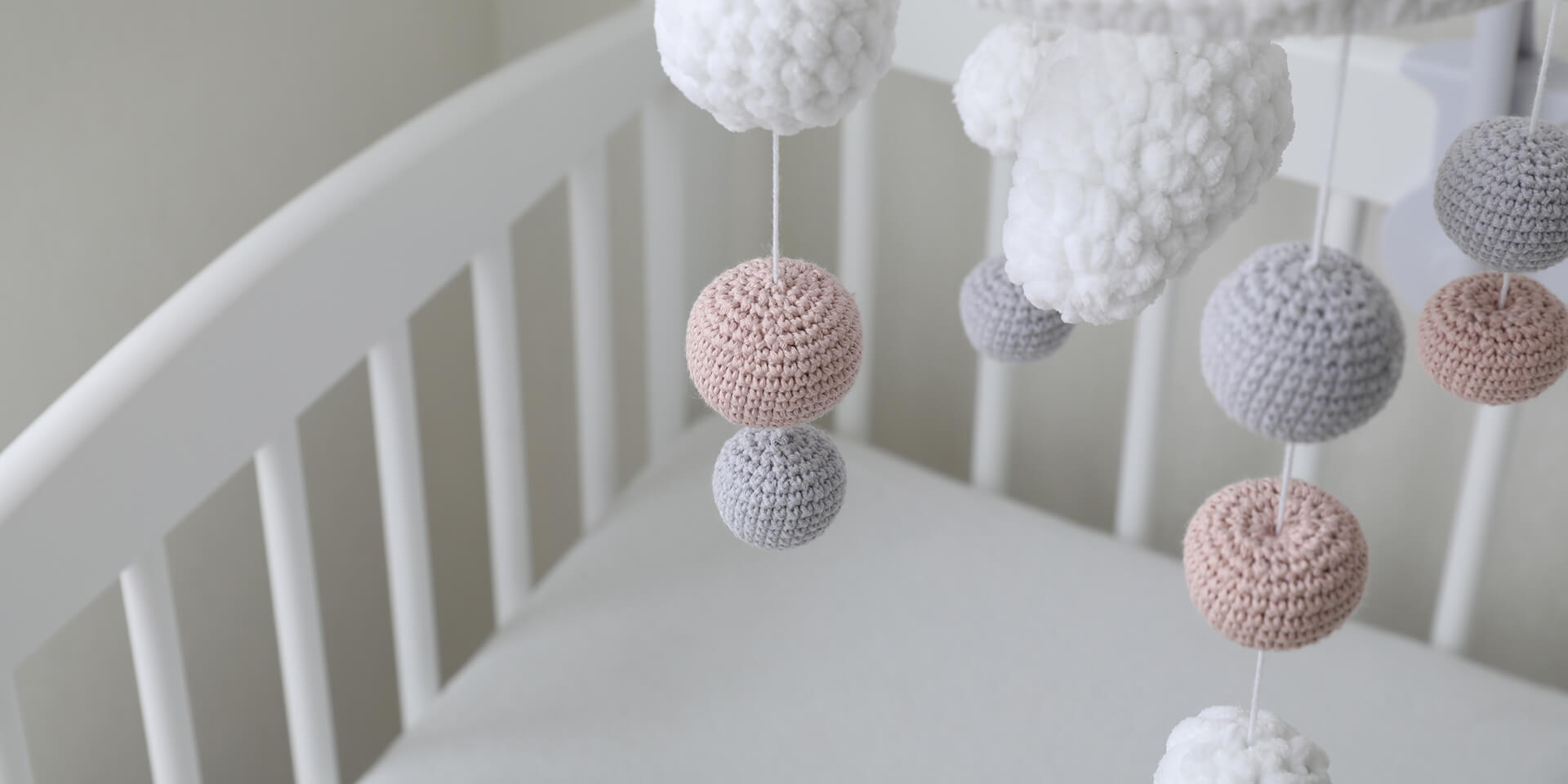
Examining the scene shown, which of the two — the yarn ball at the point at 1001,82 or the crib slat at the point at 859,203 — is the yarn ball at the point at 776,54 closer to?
the yarn ball at the point at 1001,82

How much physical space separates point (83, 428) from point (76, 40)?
0.33m

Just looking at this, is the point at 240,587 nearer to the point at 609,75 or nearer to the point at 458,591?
the point at 458,591

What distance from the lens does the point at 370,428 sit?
3.90 ft

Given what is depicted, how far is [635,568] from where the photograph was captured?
930mm

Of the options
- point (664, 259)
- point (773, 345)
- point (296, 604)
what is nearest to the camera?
point (773, 345)

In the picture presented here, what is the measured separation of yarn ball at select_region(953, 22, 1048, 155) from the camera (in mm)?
403

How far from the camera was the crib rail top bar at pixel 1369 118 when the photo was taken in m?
0.77

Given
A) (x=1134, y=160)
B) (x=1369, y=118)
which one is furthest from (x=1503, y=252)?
(x=1369, y=118)

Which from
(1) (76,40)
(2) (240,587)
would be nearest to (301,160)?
(1) (76,40)

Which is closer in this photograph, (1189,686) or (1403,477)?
(1189,686)

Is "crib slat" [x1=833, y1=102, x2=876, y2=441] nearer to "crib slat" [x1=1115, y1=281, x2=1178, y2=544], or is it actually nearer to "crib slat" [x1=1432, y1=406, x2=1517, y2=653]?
"crib slat" [x1=1115, y1=281, x2=1178, y2=544]

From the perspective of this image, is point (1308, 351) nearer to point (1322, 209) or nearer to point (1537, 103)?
point (1322, 209)

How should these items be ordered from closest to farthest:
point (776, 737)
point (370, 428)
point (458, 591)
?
point (776, 737)
point (370, 428)
point (458, 591)

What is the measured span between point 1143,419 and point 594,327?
367 millimetres
